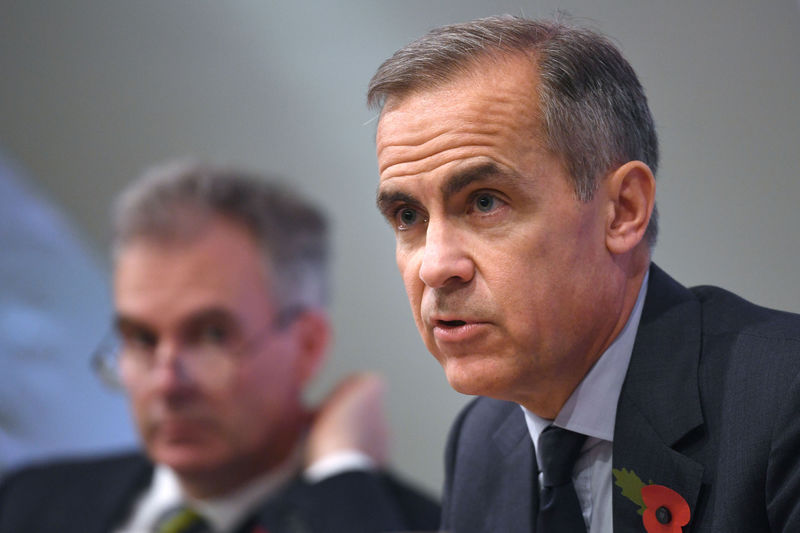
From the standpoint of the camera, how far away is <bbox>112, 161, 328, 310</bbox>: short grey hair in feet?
10.1

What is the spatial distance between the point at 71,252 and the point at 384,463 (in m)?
1.60

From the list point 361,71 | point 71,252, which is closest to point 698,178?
point 361,71

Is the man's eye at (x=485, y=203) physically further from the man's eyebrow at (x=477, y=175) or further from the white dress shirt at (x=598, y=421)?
the white dress shirt at (x=598, y=421)

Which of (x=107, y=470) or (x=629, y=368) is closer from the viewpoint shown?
(x=629, y=368)

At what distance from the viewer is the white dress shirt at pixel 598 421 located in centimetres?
136

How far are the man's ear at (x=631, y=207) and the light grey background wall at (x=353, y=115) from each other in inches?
6.7

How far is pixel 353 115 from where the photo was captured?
2830mm

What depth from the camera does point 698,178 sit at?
151 centimetres

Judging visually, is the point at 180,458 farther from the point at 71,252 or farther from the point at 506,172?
the point at 506,172

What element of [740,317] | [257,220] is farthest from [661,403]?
[257,220]

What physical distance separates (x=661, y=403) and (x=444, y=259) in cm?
40

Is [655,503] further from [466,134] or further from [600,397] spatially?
[466,134]

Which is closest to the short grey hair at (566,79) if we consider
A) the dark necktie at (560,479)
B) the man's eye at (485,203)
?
the man's eye at (485,203)

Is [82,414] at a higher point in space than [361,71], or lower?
lower
